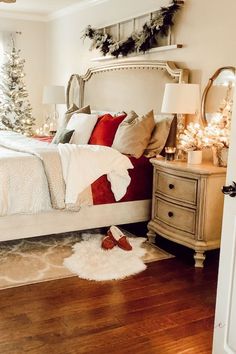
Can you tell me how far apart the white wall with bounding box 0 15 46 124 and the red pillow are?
333 cm

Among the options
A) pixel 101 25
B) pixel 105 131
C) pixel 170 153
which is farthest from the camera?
pixel 101 25

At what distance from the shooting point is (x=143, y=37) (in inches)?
188

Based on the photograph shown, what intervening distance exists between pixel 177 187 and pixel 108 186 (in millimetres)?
678

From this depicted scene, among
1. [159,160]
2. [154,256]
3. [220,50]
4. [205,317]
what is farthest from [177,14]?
[205,317]

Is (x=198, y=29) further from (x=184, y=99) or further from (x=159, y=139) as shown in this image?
(x=159, y=139)

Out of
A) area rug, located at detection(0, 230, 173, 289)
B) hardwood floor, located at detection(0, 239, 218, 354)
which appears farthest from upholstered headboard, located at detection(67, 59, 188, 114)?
hardwood floor, located at detection(0, 239, 218, 354)

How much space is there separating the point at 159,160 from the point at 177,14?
1.61 m

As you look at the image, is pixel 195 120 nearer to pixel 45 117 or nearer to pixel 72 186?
pixel 72 186

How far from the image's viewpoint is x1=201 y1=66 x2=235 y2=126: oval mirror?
12.3ft

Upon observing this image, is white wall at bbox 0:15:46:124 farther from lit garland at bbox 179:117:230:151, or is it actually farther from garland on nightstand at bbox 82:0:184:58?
lit garland at bbox 179:117:230:151

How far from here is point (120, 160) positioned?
3.96 m

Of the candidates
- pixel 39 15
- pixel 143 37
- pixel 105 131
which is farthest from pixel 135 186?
pixel 39 15

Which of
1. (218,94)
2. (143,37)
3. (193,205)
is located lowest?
(193,205)

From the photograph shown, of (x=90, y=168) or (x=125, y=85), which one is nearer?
(x=90, y=168)
